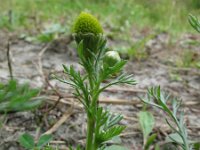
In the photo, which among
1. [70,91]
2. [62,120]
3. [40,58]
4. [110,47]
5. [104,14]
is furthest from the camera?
[104,14]

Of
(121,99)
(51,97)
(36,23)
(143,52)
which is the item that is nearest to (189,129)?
(121,99)

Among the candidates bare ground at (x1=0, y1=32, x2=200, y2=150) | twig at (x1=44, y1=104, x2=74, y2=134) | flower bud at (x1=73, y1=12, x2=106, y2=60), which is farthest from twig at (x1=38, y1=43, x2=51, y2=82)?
flower bud at (x1=73, y1=12, x2=106, y2=60)

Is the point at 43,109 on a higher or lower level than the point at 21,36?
lower

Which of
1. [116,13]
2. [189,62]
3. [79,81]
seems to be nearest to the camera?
[79,81]

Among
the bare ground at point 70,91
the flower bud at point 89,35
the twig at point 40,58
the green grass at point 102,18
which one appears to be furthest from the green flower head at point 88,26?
the green grass at point 102,18

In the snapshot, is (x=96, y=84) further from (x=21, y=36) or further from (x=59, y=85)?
(x=21, y=36)

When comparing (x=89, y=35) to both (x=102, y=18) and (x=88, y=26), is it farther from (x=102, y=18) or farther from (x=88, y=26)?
(x=102, y=18)

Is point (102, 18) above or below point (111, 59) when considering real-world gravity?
above

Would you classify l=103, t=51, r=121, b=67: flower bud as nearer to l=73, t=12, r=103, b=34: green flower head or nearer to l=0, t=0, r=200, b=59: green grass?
l=73, t=12, r=103, b=34: green flower head

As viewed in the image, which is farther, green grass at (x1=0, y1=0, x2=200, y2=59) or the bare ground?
green grass at (x1=0, y1=0, x2=200, y2=59)

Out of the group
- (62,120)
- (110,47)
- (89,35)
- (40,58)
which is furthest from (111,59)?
(110,47)

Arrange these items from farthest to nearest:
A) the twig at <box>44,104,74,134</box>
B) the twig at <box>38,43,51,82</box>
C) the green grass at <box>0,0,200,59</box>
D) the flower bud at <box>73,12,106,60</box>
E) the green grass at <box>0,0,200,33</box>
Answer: the green grass at <box>0,0,200,33</box> → the green grass at <box>0,0,200,59</box> → the twig at <box>38,43,51,82</box> → the twig at <box>44,104,74,134</box> → the flower bud at <box>73,12,106,60</box>
